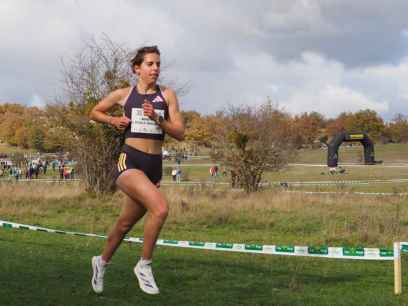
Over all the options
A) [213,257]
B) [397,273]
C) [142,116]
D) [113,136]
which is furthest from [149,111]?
[113,136]

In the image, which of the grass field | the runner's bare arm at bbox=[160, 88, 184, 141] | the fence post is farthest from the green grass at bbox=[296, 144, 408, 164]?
the runner's bare arm at bbox=[160, 88, 184, 141]

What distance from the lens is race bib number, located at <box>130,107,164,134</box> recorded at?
5.61 meters

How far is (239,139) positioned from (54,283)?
18934 mm

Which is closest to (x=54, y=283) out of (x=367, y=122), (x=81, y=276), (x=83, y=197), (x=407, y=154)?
(x=81, y=276)

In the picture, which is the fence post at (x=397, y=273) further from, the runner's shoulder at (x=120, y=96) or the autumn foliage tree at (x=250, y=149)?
the autumn foliage tree at (x=250, y=149)

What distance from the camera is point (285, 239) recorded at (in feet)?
39.6

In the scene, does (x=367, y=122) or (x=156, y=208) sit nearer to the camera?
(x=156, y=208)

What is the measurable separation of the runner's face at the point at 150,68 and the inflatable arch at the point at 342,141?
4776 centimetres

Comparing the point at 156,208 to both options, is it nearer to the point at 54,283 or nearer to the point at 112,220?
the point at 54,283

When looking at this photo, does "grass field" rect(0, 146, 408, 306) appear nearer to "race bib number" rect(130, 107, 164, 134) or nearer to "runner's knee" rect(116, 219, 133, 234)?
"runner's knee" rect(116, 219, 133, 234)

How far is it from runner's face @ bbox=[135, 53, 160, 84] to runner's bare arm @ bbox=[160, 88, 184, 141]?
0.65 feet

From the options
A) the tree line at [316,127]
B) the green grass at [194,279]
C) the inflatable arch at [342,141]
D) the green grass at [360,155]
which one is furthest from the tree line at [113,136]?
the tree line at [316,127]

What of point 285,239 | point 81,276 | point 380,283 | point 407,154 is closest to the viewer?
point 81,276

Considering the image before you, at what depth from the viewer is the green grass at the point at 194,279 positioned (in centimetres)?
571
